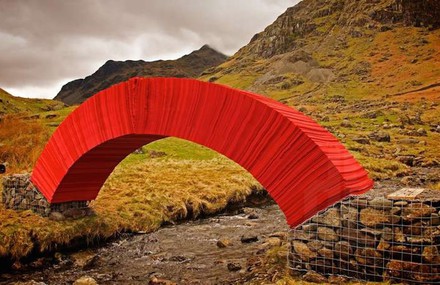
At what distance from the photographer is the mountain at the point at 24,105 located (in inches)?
2695

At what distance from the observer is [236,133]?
8328 mm

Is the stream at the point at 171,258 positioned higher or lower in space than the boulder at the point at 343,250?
lower

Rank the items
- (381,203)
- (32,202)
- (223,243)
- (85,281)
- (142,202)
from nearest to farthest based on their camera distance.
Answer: (381,203), (85,281), (223,243), (32,202), (142,202)

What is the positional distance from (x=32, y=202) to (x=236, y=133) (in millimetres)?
7954

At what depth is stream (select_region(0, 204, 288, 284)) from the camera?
9992 mm

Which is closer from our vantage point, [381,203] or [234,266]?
[381,203]

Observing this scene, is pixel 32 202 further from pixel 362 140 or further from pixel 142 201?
pixel 362 140

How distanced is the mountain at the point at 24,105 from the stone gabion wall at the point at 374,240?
217 feet

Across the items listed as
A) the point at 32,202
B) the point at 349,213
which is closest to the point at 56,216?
the point at 32,202

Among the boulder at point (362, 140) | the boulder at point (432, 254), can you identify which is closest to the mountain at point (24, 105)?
the boulder at point (362, 140)

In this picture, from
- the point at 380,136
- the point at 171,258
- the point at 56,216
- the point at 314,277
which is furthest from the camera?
the point at 380,136

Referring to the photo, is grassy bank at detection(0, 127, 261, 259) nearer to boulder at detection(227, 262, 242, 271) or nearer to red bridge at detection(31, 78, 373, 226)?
red bridge at detection(31, 78, 373, 226)

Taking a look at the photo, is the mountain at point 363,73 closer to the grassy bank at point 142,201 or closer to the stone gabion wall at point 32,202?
the grassy bank at point 142,201

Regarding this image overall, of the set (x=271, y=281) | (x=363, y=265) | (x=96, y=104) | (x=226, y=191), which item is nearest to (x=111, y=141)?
(x=96, y=104)
